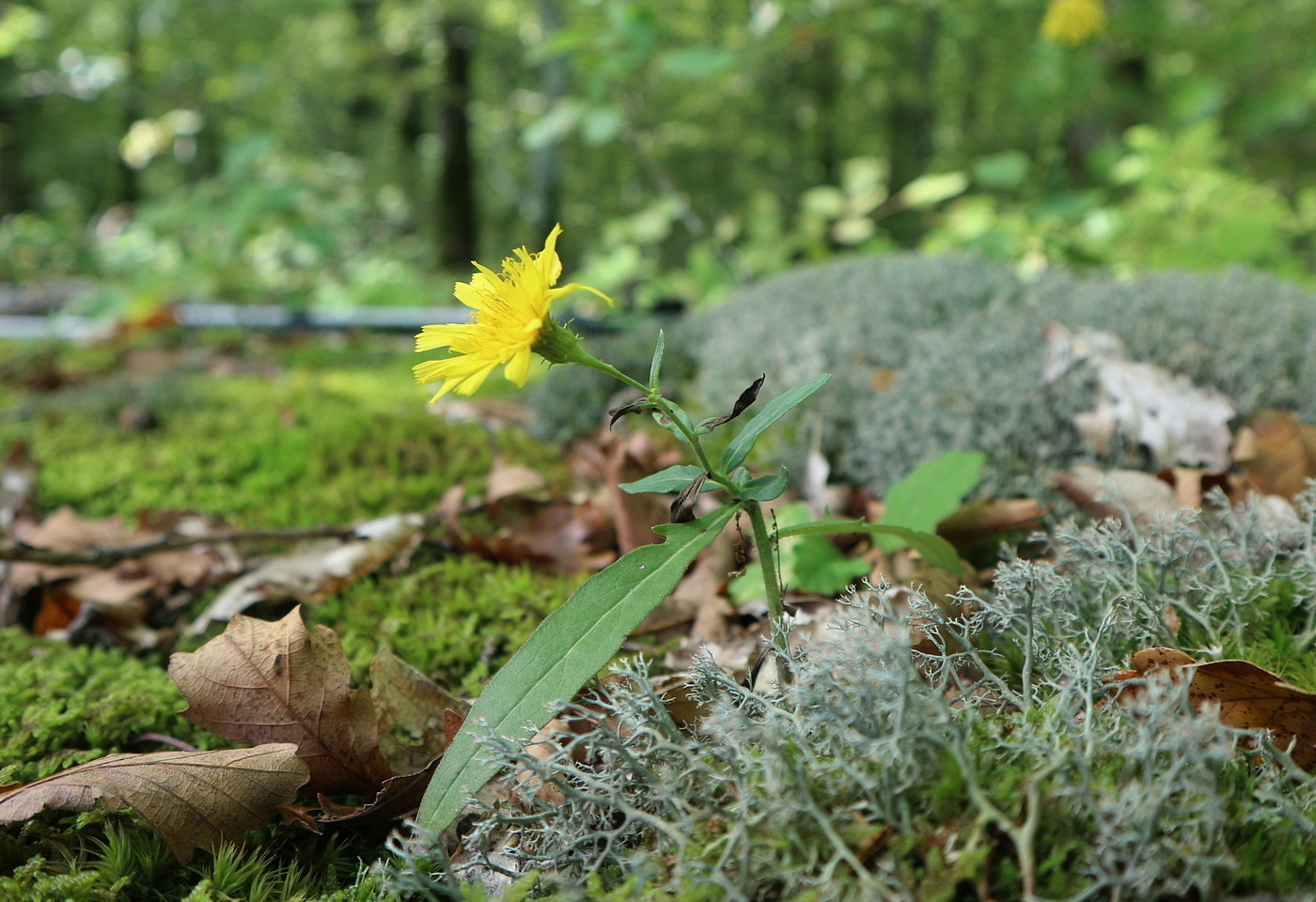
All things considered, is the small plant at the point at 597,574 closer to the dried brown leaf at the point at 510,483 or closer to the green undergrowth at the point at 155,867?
the green undergrowth at the point at 155,867

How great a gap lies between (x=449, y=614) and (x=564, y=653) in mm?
711

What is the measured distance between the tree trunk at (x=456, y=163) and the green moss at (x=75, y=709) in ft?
24.0

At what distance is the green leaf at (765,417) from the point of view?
3.60 feet

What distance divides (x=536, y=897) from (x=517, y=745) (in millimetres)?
196

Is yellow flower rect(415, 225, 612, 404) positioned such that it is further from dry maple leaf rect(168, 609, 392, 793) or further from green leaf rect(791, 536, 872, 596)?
green leaf rect(791, 536, 872, 596)

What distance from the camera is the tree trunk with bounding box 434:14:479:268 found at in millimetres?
8422

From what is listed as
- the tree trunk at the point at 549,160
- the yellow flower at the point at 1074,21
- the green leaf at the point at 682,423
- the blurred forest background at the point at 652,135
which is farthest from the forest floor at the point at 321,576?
the tree trunk at the point at 549,160

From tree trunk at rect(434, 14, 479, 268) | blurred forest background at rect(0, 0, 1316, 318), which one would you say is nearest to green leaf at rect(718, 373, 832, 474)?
blurred forest background at rect(0, 0, 1316, 318)

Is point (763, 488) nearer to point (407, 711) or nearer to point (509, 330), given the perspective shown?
point (509, 330)

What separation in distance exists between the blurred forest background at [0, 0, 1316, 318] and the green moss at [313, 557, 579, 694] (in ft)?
8.99

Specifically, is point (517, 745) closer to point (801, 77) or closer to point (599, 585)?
point (599, 585)

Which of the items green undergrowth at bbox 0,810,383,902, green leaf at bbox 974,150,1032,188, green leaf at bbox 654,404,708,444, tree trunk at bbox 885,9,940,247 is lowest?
tree trunk at bbox 885,9,940,247

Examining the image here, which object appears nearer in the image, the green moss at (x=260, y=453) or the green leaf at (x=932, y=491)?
the green leaf at (x=932, y=491)

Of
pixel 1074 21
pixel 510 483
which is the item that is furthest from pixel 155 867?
pixel 1074 21
